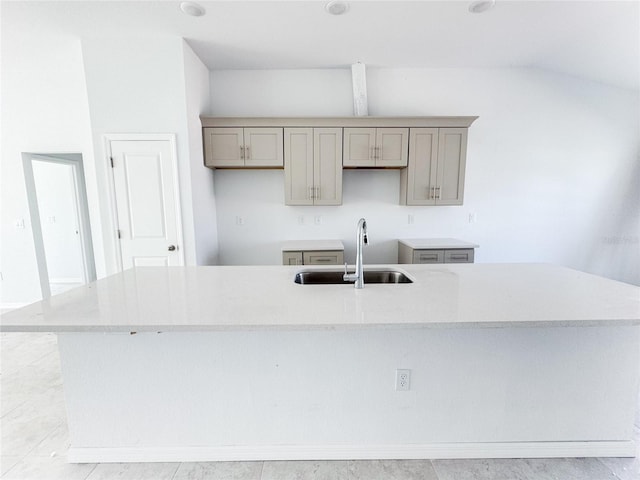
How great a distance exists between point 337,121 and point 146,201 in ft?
7.04

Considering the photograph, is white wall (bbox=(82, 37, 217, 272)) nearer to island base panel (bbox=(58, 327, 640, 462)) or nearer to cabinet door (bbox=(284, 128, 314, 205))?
cabinet door (bbox=(284, 128, 314, 205))

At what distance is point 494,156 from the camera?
3.52 meters

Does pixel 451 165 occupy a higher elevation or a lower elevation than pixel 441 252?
higher

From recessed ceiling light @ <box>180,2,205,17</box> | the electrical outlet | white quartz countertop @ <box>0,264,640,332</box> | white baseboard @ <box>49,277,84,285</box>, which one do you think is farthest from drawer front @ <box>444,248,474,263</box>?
white baseboard @ <box>49,277,84,285</box>

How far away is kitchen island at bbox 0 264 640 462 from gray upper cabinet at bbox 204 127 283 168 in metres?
1.96

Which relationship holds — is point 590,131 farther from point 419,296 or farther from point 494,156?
A: point 419,296

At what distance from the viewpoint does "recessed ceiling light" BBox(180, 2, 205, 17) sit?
2.11 metres

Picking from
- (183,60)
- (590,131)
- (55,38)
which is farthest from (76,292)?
(590,131)

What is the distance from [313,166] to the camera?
318cm

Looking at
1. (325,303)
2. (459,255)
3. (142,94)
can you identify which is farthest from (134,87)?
(459,255)

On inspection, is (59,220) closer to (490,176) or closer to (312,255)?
(312,255)

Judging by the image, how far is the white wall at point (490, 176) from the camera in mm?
3395

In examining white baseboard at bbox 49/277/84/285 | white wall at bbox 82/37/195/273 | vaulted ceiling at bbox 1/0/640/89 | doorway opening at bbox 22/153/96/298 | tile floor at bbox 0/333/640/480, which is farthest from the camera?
white baseboard at bbox 49/277/84/285

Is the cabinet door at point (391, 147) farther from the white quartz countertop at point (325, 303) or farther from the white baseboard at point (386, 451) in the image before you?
the white baseboard at point (386, 451)
